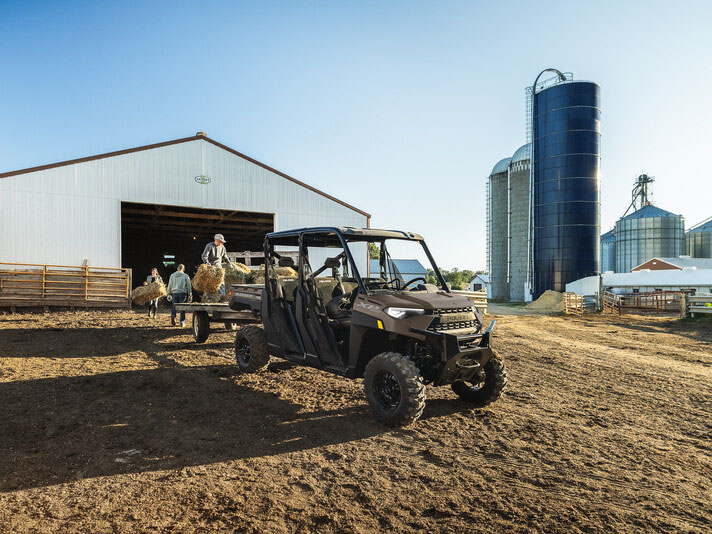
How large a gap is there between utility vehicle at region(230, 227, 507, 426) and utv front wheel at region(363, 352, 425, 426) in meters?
0.01

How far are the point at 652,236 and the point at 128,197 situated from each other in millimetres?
45488

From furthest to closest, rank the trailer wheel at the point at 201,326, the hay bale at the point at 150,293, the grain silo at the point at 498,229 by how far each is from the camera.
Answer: the grain silo at the point at 498,229 → the hay bale at the point at 150,293 → the trailer wheel at the point at 201,326

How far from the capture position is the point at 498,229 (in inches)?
1626

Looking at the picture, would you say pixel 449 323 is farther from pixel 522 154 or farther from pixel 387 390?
pixel 522 154

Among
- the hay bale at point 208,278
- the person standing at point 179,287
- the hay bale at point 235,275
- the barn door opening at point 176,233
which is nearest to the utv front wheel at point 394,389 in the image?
the hay bale at point 208,278

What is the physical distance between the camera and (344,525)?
3.11 metres

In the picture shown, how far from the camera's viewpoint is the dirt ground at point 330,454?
127 inches

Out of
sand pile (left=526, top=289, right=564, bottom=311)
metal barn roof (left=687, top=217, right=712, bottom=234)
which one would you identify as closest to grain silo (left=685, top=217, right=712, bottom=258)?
metal barn roof (left=687, top=217, right=712, bottom=234)

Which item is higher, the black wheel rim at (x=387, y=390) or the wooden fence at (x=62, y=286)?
the wooden fence at (x=62, y=286)

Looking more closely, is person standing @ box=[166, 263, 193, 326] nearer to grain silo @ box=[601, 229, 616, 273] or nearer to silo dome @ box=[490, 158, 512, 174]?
silo dome @ box=[490, 158, 512, 174]

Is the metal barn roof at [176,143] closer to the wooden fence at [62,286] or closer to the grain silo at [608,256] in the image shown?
the wooden fence at [62,286]

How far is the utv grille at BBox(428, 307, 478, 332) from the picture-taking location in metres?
4.99

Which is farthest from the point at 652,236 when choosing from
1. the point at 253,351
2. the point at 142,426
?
the point at 142,426

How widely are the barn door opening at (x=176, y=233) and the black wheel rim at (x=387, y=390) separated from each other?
17768 millimetres
